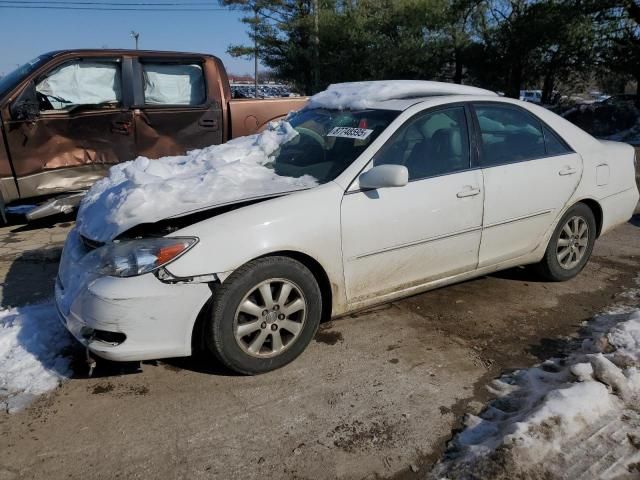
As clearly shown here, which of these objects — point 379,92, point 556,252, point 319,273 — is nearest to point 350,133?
point 379,92

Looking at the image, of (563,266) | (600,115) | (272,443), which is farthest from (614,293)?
(600,115)

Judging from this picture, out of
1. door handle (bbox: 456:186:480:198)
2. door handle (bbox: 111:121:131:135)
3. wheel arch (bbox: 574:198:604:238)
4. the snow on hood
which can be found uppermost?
door handle (bbox: 111:121:131:135)

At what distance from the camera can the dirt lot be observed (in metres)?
2.54

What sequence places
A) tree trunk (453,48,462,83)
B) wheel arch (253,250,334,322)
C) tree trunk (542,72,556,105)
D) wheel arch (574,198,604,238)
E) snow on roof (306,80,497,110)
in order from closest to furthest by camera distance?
wheel arch (253,250,334,322) < snow on roof (306,80,497,110) < wheel arch (574,198,604,238) < tree trunk (542,72,556,105) < tree trunk (453,48,462,83)

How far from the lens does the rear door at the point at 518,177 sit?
402cm

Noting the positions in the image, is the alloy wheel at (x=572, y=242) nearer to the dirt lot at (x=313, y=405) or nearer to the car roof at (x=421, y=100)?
the dirt lot at (x=313, y=405)

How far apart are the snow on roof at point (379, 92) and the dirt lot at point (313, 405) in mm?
1545

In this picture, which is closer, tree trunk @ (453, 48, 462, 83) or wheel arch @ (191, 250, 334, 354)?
wheel arch @ (191, 250, 334, 354)

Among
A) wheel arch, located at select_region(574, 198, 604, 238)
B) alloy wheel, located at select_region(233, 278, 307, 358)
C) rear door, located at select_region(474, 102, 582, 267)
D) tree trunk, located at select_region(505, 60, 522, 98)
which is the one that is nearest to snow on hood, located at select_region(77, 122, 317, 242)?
alloy wheel, located at select_region(233, 278, 307, 358)

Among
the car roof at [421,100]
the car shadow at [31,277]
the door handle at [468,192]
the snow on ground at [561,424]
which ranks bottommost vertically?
the car shadow at [31,277]

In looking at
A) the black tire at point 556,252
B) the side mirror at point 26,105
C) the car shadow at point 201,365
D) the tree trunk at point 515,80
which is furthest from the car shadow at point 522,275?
the tree trunk at point 515,80

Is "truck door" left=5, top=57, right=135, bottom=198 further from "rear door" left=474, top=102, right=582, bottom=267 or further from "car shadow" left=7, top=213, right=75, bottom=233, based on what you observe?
"rear door" left=474, top=102, right=582, bottom=267

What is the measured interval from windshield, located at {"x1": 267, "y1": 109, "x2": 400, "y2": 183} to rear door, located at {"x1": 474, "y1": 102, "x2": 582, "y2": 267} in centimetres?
84

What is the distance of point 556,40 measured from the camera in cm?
1938
